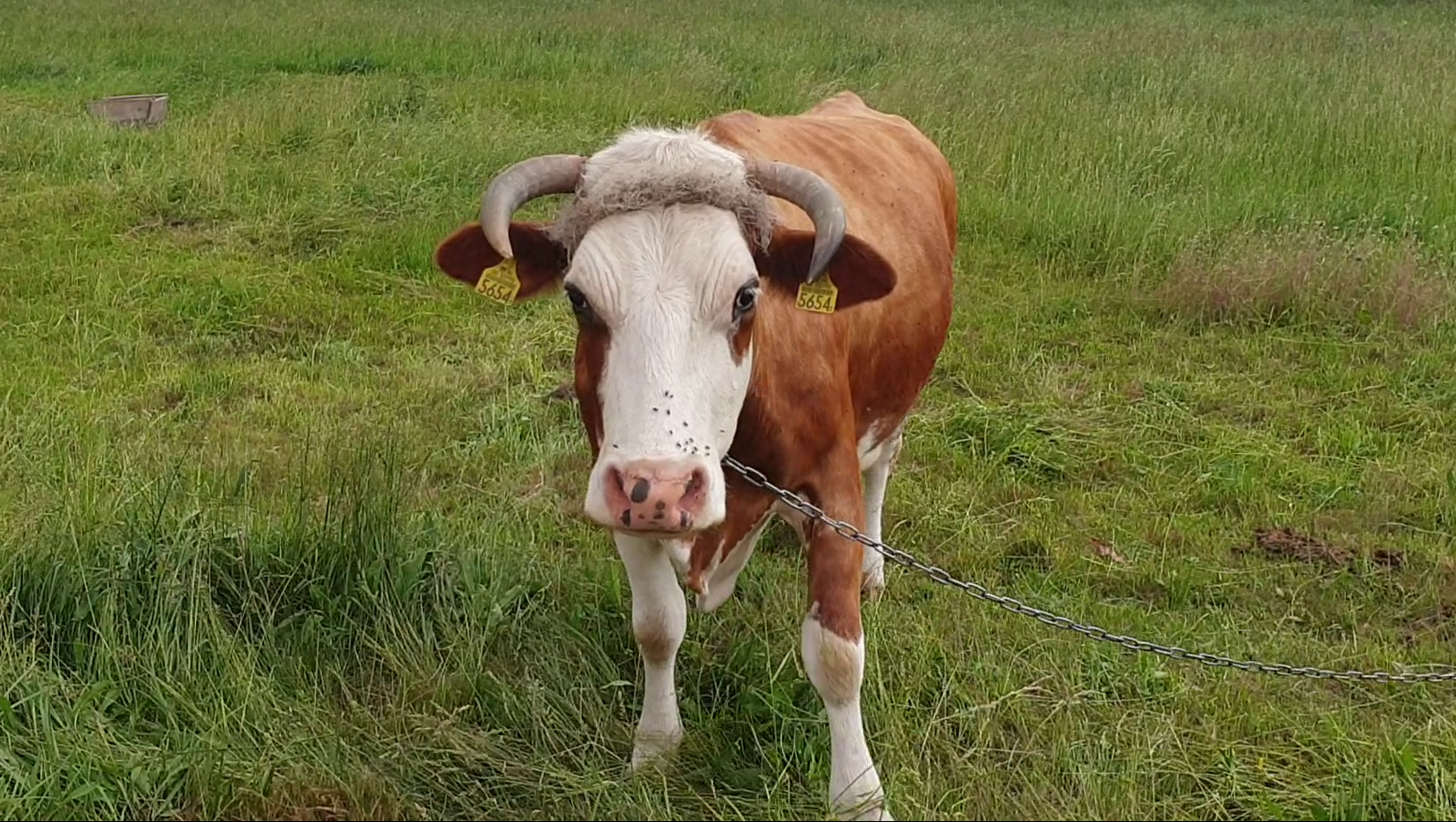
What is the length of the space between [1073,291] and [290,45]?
1118 centimetres

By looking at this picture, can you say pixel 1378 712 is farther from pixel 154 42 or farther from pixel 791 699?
pixel 154 42

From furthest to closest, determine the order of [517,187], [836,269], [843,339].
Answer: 1. [843,339]
2. [836,269]
3. [517,187]

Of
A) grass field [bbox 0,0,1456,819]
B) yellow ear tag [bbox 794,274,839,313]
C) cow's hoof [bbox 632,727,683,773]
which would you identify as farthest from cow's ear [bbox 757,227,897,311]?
Answer: cow's hoof [bbox 632,727,683,773]

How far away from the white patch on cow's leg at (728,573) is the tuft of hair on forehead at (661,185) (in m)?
0.90

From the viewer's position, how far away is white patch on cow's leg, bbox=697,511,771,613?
3510 millimetres

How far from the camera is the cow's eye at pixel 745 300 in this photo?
2.74m

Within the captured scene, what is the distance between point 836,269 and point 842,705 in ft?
3.41

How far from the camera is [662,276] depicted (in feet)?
8.84

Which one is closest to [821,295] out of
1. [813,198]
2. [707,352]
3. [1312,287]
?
[813,198]

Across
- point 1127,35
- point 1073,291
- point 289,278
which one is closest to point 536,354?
point 289,278

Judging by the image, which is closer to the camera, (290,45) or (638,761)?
(638,761)

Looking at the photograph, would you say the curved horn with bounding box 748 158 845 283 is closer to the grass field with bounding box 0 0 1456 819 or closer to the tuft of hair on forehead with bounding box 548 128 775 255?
the tuft of hair on forehead with bounding box 548 128 775 255

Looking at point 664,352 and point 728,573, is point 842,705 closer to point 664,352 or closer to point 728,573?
point 728,573

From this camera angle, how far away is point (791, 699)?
349 cm
